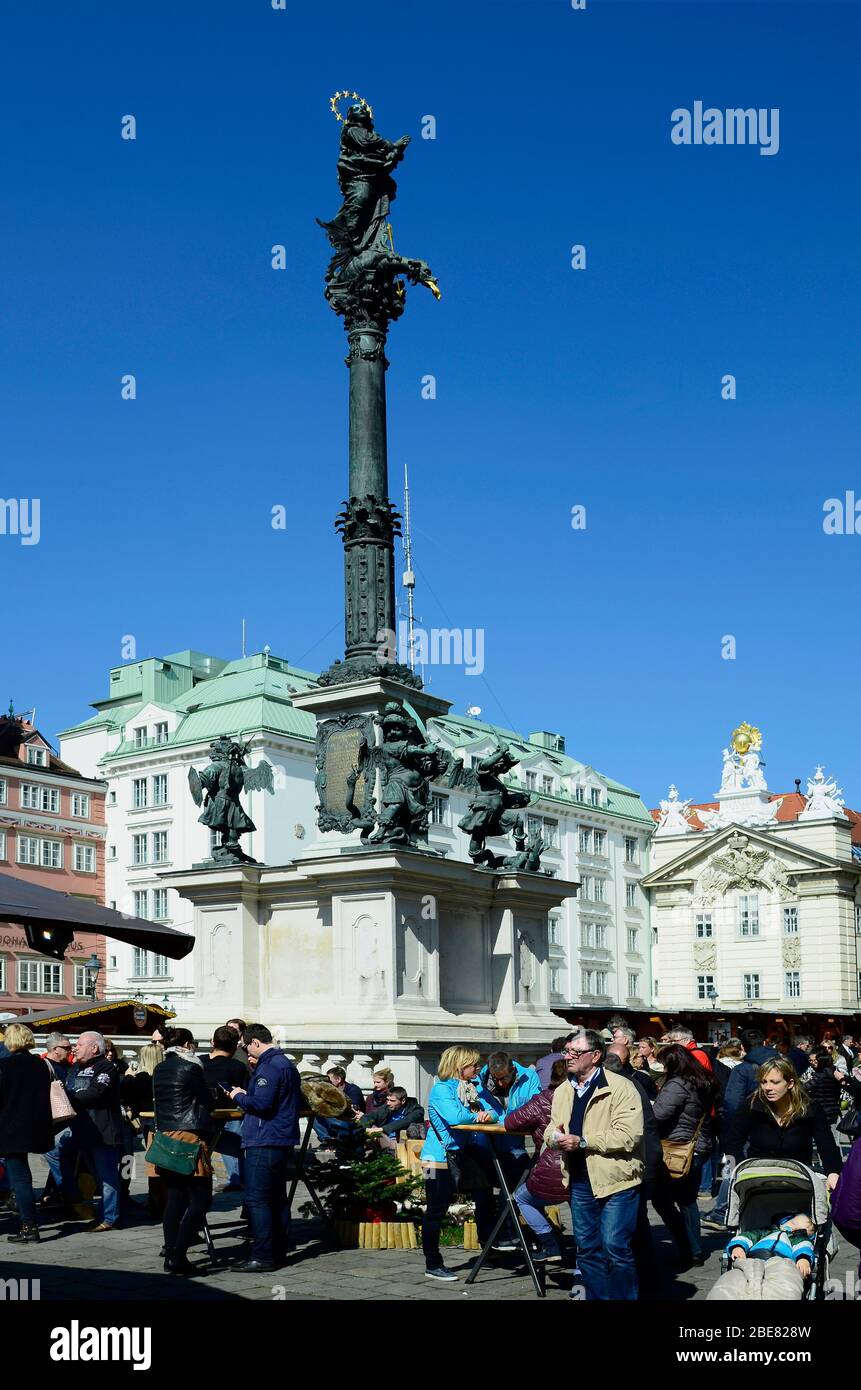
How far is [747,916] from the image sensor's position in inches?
3374

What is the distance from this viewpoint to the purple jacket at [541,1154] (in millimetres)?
11344

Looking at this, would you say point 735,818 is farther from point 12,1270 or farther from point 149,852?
point 12,1270

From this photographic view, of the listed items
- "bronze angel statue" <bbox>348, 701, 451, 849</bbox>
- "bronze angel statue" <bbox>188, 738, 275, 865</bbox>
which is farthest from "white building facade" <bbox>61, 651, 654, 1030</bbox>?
"bronze angel statue" <bbox>348, 701, 451, 849</bbox>

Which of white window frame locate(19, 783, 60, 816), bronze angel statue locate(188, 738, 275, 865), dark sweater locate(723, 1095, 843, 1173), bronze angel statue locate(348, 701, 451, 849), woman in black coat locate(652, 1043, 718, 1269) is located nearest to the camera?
dark sweater locate(723, 1095, 843, 1173)

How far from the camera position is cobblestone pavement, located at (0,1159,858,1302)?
11.1 m

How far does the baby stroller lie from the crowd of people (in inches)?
5.2

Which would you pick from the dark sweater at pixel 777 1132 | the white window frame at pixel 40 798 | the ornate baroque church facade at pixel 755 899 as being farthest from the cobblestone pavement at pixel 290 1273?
the ornate baroque church facade at pixel 755 899

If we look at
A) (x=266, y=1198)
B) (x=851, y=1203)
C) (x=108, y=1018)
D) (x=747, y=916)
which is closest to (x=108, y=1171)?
(x=266, y=1198)

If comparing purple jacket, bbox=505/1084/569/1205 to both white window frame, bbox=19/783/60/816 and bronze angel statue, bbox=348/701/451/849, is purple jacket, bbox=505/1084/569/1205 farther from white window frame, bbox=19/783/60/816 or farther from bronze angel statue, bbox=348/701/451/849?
white window frame, bbox=19/783/60/816

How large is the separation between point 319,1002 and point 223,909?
2.20m

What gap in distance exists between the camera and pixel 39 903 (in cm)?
1345

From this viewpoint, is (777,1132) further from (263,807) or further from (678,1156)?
(263,807)

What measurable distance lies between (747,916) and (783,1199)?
78.9m
